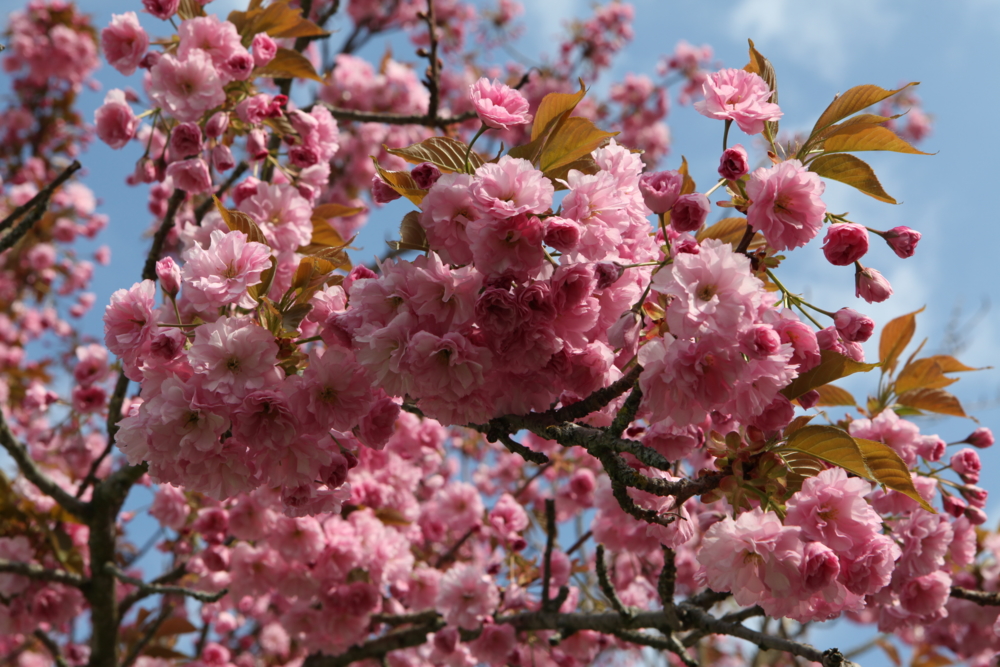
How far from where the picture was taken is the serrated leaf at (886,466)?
1.37 metres

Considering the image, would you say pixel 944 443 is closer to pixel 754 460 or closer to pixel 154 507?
pixel 754 460

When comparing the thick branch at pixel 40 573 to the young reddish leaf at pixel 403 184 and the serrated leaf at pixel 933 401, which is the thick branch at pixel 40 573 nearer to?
the young reddish leaf at pixel 403 184

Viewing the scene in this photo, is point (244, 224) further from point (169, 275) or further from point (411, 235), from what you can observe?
point (411, 235)

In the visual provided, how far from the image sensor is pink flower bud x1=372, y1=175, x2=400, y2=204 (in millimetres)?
1361

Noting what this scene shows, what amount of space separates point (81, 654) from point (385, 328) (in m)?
4.36

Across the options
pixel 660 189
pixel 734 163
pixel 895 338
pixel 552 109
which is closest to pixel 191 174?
pixel 552 109

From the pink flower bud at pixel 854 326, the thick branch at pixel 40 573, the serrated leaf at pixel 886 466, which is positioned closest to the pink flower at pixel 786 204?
the pink flower bud at pixel 854 326

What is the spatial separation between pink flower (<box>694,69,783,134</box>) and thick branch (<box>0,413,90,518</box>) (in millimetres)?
2638

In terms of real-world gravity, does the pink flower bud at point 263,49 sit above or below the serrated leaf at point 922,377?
above

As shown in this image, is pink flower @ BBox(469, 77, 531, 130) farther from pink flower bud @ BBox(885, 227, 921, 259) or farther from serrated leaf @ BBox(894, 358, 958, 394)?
serrated leaf @ BBox(894, 358, 958, 394)

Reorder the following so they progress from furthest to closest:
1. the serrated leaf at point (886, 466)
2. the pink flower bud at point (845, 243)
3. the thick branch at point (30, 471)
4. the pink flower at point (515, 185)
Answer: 1. the thick branch at point (30, 471)
2. the serrated leaf at point (886, 466)
3. the pink flower bud at point (845, 243)
4. the pink flower at point (515, 185)

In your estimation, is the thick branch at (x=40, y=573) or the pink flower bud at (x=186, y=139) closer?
the pink flower bud at (x=186, y=139)

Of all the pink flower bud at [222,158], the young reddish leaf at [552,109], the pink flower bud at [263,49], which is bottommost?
the young reddish leaf at [552,109]

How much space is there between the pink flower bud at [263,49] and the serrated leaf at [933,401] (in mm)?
2252
